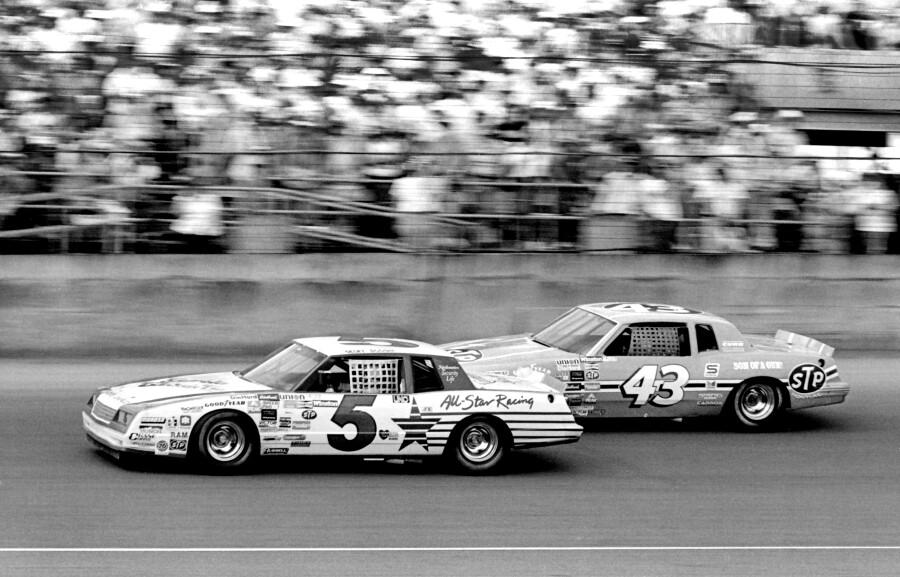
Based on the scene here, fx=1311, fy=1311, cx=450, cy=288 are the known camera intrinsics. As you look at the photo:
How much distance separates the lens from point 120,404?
9.11m

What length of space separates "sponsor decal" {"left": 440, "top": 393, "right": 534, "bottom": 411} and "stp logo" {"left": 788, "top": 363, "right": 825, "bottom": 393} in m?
3.40

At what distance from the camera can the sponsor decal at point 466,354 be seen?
11391 millimetres

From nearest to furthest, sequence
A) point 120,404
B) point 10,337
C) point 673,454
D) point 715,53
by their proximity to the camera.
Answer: point 120,404, point 673,454, point 10,337, point 715,53

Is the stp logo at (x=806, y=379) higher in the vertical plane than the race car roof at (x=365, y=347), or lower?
lower

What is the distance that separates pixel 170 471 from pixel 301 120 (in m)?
6.49

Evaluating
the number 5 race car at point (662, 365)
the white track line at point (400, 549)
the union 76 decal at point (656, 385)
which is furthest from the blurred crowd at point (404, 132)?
the white track line at point (400, 549)

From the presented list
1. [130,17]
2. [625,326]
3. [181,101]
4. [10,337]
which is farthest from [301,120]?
[625,326]

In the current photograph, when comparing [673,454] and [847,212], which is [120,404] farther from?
[847,212]

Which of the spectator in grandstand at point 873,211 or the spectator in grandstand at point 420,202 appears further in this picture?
the spectator in grandstand at point 873,211

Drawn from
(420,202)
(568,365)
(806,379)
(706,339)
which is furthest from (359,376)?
(420,202)

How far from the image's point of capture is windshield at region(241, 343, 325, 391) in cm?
947

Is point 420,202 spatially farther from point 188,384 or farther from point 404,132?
point 188,384

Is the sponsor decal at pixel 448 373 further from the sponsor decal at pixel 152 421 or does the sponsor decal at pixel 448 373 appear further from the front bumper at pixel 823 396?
the front bumper at pixel 823 396

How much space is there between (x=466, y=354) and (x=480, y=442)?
1915 mm
